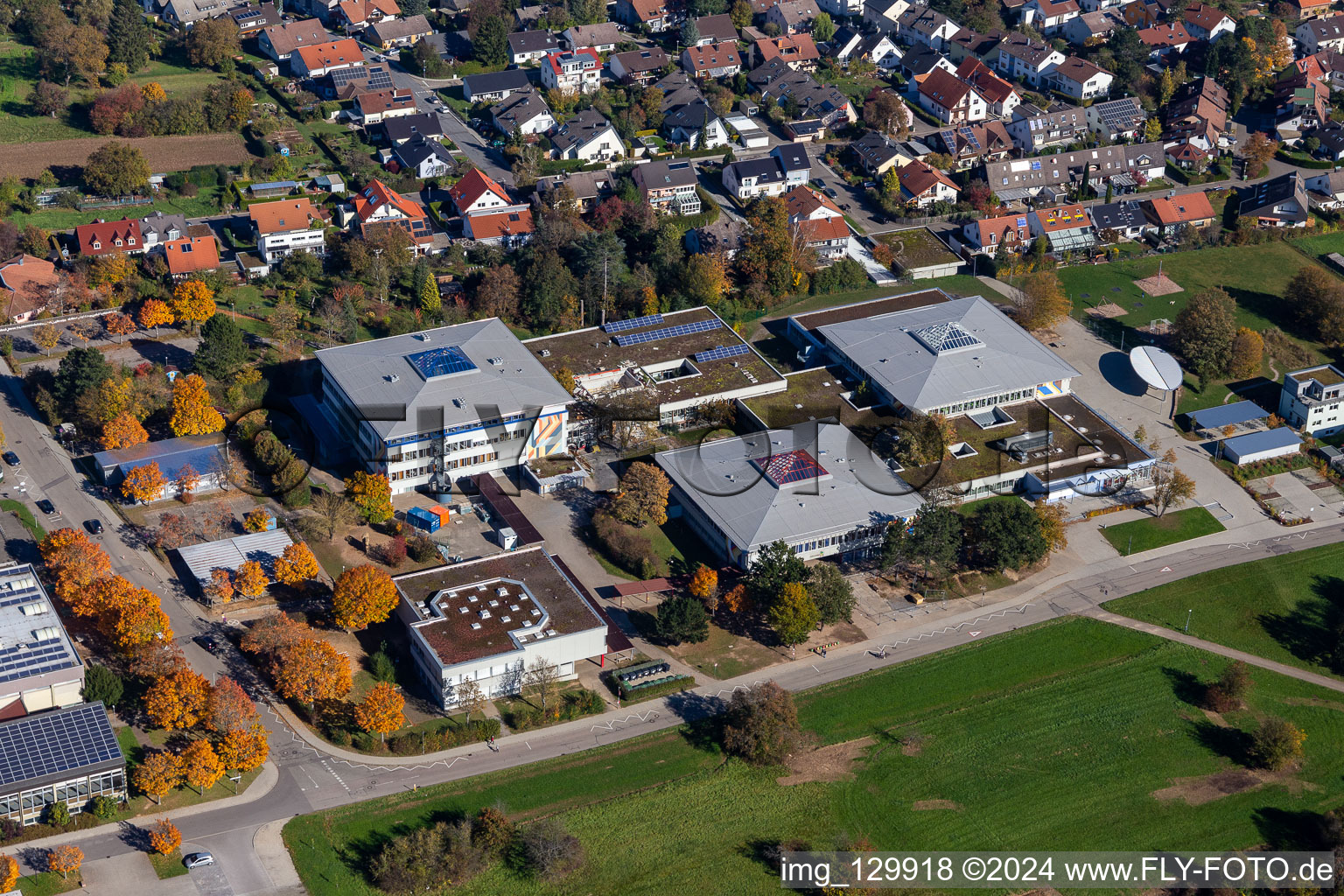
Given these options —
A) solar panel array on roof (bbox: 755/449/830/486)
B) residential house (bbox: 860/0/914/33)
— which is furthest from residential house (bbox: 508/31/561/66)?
solar panel array on roof (bbox: 755/449/830/486)

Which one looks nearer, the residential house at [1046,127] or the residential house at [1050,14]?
the residential house at [1046,127]

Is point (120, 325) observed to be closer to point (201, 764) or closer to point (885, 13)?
point (201, 764)

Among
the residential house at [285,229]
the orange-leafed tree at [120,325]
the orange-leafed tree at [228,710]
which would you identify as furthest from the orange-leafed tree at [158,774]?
the residential house at [285,229]

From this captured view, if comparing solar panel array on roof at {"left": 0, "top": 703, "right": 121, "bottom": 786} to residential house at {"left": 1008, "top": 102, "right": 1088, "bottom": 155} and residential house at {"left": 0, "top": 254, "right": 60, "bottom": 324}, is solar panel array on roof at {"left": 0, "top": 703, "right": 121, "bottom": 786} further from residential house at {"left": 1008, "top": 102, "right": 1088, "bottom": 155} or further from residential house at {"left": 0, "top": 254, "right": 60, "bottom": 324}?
residential house at {"left": 1008, "top": 102, "right": 1088, "bottom": 155}

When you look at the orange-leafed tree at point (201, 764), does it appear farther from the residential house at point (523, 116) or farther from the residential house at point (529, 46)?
the residential house at point (529, 46)

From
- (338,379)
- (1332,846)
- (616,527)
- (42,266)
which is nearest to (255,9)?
(42,266)

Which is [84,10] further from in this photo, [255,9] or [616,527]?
[616,527]
